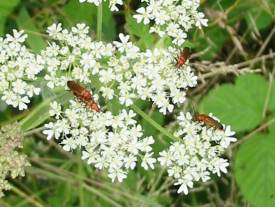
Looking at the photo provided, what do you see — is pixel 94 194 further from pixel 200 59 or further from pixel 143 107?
pixel 200 59

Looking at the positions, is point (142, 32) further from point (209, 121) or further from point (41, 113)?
point (41, 113)

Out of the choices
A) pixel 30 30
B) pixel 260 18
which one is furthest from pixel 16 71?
pixel 260 18

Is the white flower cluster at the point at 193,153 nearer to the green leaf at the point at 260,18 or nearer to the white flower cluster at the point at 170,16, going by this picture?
the white flower cluster at the point at 170,16

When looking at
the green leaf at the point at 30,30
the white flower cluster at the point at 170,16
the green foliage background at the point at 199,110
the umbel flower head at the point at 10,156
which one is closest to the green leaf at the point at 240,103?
the green foliage background at the point at 199,110

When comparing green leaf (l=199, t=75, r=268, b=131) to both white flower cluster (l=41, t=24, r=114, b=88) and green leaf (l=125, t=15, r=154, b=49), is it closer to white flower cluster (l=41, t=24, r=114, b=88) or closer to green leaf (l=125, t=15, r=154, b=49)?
green leaf (l=125, t=15, r=154, b=49)

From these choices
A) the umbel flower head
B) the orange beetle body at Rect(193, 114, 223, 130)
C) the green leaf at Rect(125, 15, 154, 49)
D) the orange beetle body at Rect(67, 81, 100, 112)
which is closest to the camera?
the umbel flower head

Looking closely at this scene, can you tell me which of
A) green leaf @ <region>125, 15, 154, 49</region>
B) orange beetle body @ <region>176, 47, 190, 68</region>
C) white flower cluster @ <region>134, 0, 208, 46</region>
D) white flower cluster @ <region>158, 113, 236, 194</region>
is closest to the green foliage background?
green leaf @ <region>125, 15, 154, 49</region>

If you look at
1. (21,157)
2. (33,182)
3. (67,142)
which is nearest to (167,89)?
(67,142)
